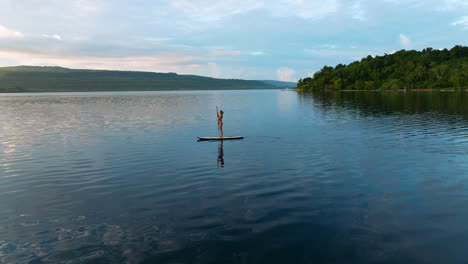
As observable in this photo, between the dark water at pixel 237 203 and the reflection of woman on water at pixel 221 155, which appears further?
the reflection of woman on water at pixel 221 155

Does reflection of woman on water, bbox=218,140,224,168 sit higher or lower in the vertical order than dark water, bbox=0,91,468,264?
higher

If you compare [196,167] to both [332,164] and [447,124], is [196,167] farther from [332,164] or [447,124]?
[447,124]

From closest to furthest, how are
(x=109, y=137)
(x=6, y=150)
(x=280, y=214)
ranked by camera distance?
(x=280, y=214) → (x=6, y=150) → (x=109, y=137)

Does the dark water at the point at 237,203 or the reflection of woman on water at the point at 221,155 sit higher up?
the reflection of woman on water at the point at 221,155

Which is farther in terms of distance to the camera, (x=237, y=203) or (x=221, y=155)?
(x=221, y=155)

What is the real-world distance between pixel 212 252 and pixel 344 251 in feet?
14.8

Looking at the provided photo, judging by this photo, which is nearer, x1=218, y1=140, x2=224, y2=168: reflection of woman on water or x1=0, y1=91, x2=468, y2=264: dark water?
x1=0, y1=91, x2=468, y2=264: dark water

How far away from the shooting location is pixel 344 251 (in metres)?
10.8

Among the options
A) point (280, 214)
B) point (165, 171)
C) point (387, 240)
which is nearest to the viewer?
point (387, 240)

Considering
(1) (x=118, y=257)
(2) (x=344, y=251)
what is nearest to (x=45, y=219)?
(1) (x=118, y=257)

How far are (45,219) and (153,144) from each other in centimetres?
1881

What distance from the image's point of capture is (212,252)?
1088 cm

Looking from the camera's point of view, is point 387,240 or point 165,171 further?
point 165,171

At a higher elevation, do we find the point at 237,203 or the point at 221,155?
the point at 221,155
